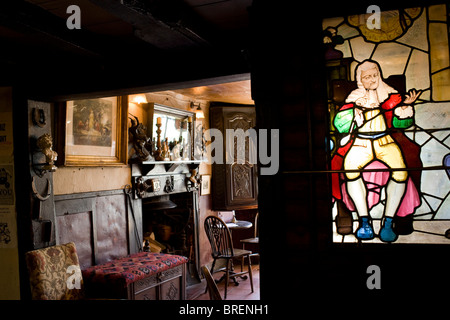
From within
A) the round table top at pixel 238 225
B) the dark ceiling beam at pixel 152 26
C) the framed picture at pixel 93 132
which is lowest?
the round table top at pixel 238 225

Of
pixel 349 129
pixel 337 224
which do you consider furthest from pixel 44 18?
pixel 337 224

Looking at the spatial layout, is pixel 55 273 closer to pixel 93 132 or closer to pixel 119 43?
pixel 93 132

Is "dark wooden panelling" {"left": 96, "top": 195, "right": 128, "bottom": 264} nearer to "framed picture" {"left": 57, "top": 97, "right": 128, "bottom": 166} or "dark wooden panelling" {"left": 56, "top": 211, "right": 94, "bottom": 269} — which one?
"dark wooden panelling" {"left": 56, "top": 211, "right": 94, "bottom": 269}

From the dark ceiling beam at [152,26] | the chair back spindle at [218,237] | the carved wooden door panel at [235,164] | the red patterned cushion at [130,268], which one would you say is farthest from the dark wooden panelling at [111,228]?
the carved wooden door panel at [235,164]

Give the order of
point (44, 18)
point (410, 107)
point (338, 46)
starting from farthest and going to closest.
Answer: point (44, 18) < point (338, 46) < point (410, 107)

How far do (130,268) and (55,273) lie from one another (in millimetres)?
737

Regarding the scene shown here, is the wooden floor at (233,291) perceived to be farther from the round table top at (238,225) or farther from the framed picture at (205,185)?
the framed picture at (205,185)

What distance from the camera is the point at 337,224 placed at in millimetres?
1999

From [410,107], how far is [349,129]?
0.31 m

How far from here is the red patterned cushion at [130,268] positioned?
330cm

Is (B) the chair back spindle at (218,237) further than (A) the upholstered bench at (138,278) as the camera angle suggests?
Yes

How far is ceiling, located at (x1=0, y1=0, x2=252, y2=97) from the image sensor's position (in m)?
2.03

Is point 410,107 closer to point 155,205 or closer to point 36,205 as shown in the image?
point 36,205

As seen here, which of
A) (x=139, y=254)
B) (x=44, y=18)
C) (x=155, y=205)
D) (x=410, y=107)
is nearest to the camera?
(x=410, y=107)
